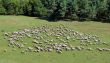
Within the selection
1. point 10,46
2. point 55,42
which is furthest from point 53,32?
point 10,46

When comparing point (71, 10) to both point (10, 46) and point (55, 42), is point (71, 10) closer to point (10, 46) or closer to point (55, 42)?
point (55, 42)

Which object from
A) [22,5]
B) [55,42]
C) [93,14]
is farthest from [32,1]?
[55,42]

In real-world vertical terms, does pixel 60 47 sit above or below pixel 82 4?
below

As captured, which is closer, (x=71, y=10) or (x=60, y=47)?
(x=60, y=47)

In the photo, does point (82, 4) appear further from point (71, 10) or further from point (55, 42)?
point (55, 42)

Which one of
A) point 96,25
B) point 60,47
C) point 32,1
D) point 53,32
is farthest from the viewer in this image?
point 32,1

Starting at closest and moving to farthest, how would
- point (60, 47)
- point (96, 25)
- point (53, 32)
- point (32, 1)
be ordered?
point (60, 47) < point (53, 32) < point (96, 25) < point (32, 1)
